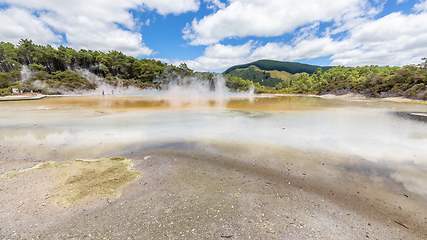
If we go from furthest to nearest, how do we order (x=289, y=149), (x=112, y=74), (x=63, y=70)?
(x=112, y=74)
(x=63, y=70)
(x=289, y=149)

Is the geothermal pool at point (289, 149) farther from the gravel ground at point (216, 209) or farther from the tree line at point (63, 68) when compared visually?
the tree line at point (63, 68)

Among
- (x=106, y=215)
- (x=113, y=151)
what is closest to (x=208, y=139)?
(x=113, y=151)

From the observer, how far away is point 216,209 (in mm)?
3637

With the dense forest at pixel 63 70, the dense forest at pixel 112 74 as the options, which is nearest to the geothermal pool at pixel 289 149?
the dense forest at pixel 112 74

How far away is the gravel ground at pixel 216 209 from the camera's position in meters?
3.08

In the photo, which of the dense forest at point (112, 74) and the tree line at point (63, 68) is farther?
the tree line at point (63, 68)

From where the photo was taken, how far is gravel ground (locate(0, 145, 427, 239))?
3.08 m

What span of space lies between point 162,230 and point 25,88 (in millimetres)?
60708

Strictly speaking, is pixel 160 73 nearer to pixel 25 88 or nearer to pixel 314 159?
pixel 25 88

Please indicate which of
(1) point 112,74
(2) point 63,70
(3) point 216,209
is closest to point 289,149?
(3) point 216,209

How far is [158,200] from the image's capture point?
391 cm

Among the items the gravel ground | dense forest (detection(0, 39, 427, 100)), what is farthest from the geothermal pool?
dense forest (detection(0, 39, 427, 100))

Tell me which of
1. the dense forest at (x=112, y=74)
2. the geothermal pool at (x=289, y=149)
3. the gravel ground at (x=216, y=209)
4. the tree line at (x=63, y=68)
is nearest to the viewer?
the gravel ground at (x=216, y=209)

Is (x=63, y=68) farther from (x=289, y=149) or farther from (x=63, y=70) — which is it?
(x=289, y=149)
